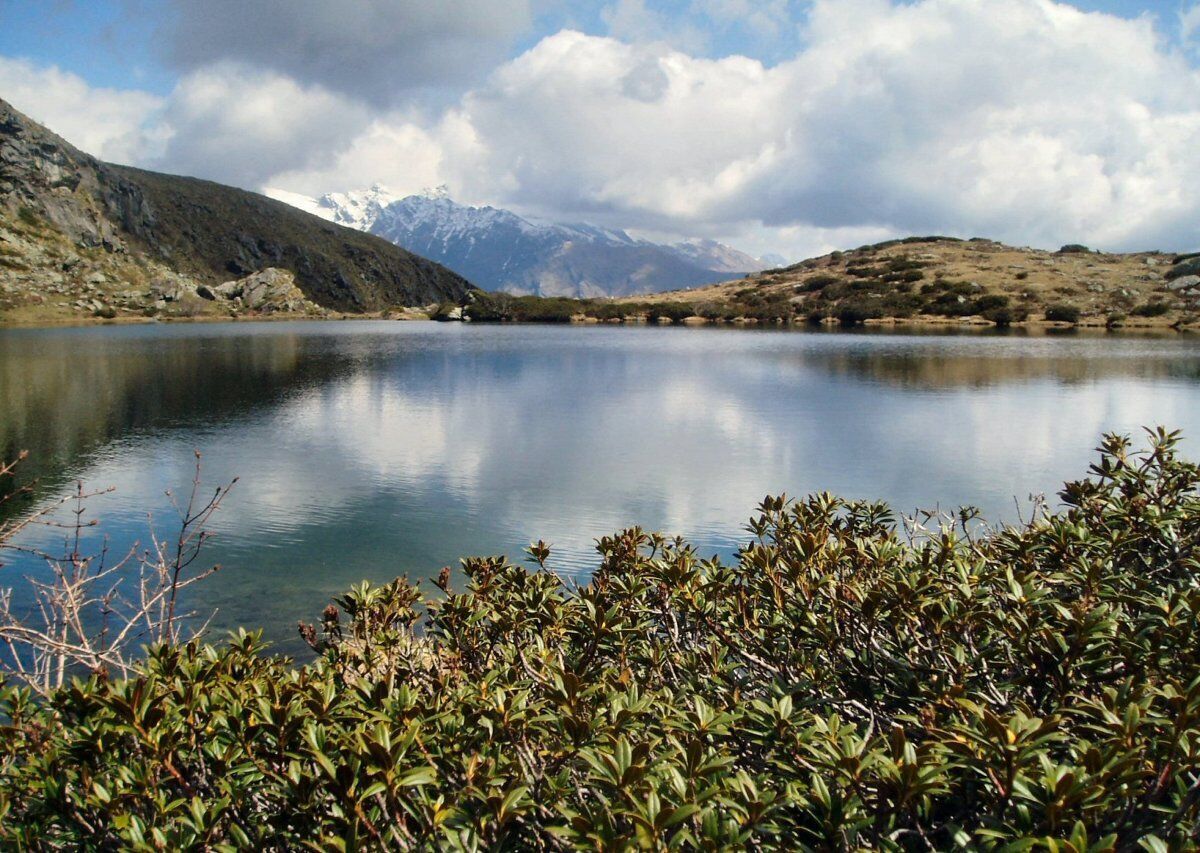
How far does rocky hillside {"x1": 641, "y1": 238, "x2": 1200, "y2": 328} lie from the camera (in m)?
96.7

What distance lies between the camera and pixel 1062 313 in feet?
317

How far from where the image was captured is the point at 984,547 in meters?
7.37

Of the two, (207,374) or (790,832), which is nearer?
(790,832)

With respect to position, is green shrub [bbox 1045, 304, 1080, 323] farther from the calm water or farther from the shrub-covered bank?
the shrub-covered bank

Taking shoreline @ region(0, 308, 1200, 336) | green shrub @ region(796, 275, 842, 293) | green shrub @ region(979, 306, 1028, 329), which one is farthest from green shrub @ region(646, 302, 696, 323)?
green shrub @ region(979, 306, 1028, 329)

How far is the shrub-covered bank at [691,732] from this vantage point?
2852mm

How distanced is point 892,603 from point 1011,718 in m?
1.70

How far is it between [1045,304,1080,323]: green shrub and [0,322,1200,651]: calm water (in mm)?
45797

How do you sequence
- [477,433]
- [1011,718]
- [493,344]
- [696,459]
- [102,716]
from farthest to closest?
[493,344] → [477,433] → [696,459] → [102,716] → [1011,718]

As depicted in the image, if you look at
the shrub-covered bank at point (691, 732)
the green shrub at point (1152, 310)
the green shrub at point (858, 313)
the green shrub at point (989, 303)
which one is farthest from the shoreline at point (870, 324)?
the shrub-covered bank at point (691, 732)

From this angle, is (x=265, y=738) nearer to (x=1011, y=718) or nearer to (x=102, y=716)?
(x=102, y=716)

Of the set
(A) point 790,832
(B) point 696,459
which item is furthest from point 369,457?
(A) point 790,832

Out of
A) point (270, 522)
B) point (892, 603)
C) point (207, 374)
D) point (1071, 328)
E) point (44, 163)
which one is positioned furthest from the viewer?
point (44, 163)

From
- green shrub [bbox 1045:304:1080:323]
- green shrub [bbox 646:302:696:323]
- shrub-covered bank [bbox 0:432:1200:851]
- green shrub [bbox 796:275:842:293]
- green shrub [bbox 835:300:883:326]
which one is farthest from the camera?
green shrub [bbox 796:275:842:293]
